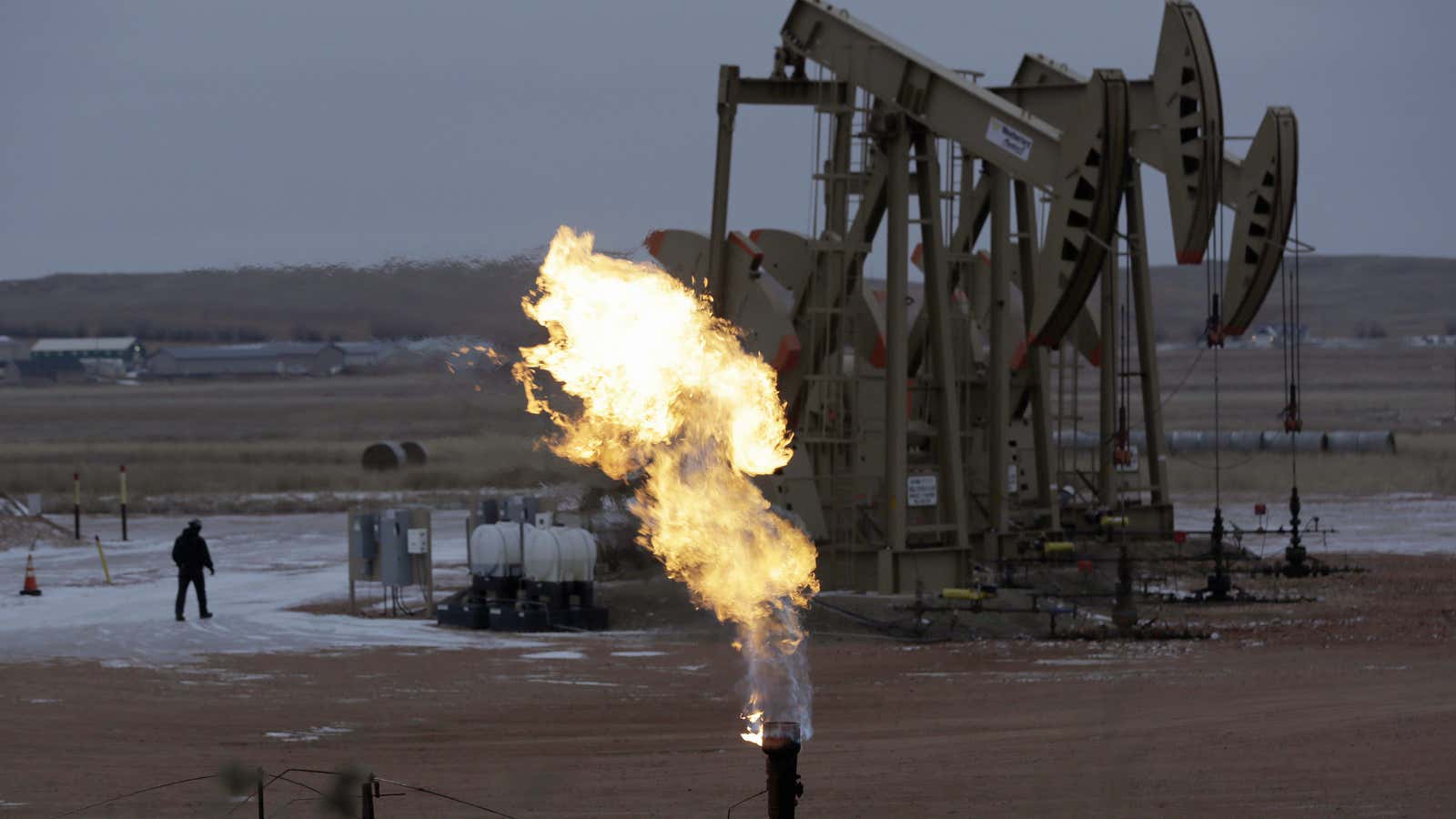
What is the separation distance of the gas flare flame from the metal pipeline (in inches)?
104

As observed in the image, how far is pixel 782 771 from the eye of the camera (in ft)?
36.4

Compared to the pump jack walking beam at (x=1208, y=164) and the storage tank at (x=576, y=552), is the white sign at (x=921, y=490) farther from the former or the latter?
the pump jack walking beam at (x=1208, y=164)

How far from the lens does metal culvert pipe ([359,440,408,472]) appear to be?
217 ft

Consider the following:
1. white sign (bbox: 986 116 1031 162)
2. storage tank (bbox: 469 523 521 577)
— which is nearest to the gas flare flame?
storage tank (bbox: 469 523 521 577)

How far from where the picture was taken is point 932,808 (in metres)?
14.7

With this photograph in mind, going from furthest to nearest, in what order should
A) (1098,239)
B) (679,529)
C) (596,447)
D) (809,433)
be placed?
(809,433), (1098,239), (596,447), (679,529)

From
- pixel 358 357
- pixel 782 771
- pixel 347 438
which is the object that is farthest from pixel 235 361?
pixel 782 771

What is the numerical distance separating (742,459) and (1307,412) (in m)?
97.0

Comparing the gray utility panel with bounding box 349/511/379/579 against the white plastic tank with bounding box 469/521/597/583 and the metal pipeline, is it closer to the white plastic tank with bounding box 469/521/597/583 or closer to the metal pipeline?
the white plastic tank with bounding box 469/521/597/583

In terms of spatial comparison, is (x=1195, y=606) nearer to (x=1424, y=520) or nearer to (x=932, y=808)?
(x=932, y=808)

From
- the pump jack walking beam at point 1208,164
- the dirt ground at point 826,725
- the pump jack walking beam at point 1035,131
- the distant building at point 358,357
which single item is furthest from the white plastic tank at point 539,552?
the distant building at point 358,357

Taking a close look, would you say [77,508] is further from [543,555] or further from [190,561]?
[543,555]

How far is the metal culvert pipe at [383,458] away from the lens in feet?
217

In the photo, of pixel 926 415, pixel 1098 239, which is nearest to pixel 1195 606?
pixel 926 415
